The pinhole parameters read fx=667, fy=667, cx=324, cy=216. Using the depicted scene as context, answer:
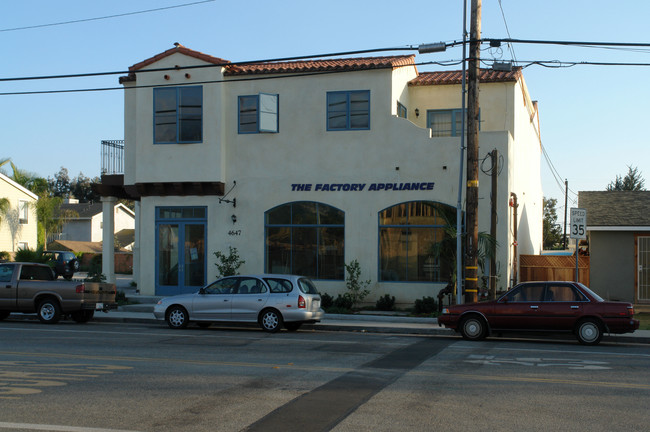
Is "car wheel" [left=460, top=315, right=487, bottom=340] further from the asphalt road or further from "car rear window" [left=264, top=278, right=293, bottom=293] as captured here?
"car rear window" [left=264, top=278, right=293, bottom=293]

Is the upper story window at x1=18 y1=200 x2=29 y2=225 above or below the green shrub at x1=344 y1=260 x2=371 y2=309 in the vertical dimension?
above

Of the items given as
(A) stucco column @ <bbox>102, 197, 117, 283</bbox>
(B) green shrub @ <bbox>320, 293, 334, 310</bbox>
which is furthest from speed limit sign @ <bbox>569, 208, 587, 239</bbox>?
(A) stucco column @ <bbox>102, 197, 117, 283</bbox>

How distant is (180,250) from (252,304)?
787 cm

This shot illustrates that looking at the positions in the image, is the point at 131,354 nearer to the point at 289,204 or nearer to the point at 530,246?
the point at 289,204

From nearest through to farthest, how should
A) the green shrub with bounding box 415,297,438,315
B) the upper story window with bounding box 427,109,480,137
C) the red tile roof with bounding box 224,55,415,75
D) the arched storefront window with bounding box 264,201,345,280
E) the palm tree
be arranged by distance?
the palm tree
the green shrub with bounding box 415,297,438,315
the red tile roof with bounding box 224,55,415,75
the arched storefront window with bounding box 264,201,345,280
the upper story window with bounding box 427,109,480,137

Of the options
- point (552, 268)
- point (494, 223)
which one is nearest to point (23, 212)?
point (552, 268)

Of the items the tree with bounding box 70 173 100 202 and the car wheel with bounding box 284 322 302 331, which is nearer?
the car wheel with bounding box 284 322 302 331

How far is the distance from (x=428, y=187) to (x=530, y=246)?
35.2 feet

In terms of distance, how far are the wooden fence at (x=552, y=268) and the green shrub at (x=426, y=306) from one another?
5681 millimetres

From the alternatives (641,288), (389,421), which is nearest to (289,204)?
(641,288)

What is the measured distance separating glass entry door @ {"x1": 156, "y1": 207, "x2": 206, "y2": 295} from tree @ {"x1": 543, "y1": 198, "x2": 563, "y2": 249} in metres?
46.2

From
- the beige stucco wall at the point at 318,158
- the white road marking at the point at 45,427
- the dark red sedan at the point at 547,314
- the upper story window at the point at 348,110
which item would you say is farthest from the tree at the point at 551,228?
the white road marking at the point at 45,427

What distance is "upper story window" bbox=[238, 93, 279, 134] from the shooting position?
23.0 m


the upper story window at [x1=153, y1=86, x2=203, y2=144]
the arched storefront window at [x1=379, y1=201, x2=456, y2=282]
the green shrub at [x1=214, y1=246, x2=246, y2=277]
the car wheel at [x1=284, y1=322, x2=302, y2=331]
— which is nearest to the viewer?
the car wheel at [x1=284, y1=322, x2=302, y2=331]
